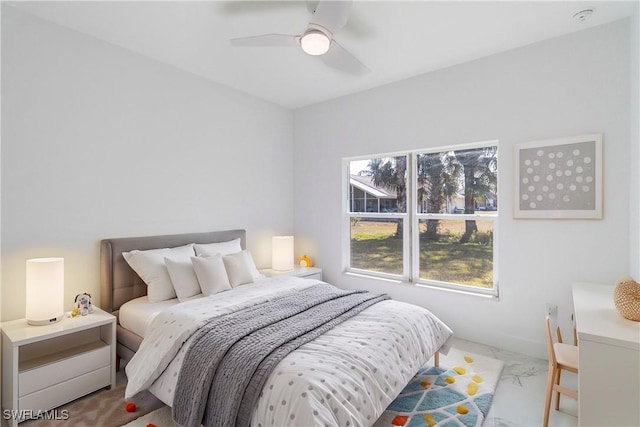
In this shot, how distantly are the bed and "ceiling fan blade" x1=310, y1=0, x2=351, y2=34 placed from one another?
6.32ft

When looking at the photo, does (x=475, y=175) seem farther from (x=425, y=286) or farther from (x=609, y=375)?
(x=609, y=375)

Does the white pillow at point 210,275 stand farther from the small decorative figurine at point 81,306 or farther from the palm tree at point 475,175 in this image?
the palm tree at point 475,175

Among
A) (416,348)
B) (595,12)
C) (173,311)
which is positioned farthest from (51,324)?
(595,12)

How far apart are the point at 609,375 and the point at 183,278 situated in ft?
9.18

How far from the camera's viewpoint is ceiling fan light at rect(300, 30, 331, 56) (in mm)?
2024

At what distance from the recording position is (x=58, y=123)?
2514mm

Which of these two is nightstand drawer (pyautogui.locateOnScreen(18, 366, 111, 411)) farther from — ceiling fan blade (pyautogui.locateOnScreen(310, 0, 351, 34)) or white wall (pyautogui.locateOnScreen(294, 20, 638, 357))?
ceiling fan blade (pyautogui.locateOnScreen(310, 0, 351, 34))

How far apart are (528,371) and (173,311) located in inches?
111

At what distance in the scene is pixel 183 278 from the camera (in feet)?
8.90

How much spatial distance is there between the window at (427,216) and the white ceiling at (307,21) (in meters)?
0.96

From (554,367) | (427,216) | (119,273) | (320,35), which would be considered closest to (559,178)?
(427,216)

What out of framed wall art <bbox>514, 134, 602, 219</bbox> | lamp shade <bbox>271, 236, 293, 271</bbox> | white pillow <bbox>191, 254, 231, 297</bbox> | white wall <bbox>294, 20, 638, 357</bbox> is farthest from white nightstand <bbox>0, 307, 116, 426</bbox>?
framed wall art <bbox>514, 134, 602, 219</bbox>

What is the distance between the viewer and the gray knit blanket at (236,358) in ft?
5.08

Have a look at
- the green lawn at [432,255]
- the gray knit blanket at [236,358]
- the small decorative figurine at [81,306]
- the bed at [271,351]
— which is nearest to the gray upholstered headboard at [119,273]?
the bed at [271,351]
